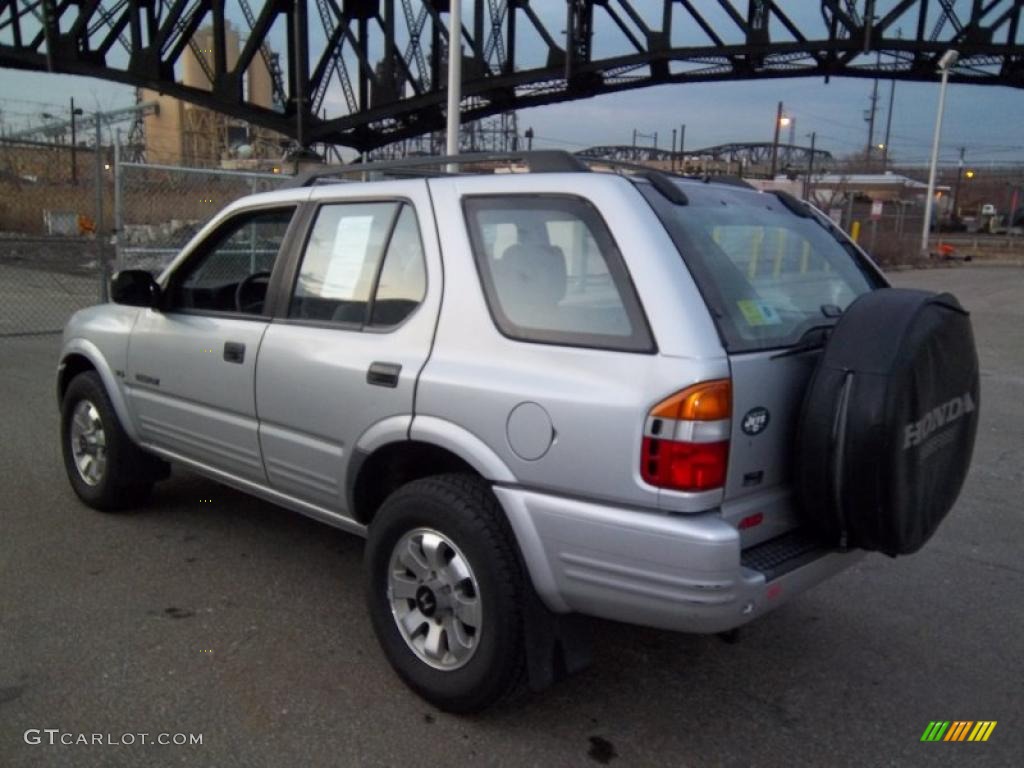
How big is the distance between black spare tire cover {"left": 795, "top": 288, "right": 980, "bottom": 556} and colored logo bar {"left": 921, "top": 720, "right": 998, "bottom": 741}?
2.28 ft

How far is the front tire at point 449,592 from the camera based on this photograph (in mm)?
2895

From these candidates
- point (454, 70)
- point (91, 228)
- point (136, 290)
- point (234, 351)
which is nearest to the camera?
point (234, 351)

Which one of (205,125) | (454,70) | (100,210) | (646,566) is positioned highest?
(205,125)

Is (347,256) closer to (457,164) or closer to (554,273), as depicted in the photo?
(457,164)

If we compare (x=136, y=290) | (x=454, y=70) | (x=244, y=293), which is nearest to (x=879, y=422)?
(x=244, y=293)

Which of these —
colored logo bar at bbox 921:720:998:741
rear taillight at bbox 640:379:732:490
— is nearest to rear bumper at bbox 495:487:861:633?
rear taillight at bbox 640:379:732:490

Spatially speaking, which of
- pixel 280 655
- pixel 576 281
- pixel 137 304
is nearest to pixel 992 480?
pixel 576 281

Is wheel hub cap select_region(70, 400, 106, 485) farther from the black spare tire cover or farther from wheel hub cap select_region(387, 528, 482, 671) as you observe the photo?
the black spare tire cover

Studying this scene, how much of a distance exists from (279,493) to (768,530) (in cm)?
215

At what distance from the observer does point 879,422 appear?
2.66 metres

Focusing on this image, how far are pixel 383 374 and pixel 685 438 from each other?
1223 mm

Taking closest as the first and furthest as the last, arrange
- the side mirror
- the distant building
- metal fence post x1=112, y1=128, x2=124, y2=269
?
the side mirror
metal fence post x1=112, y1=128, x2=124, y2=269
the distant building

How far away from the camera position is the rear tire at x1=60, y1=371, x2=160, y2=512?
479 cm

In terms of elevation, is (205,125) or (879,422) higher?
(205,125)
